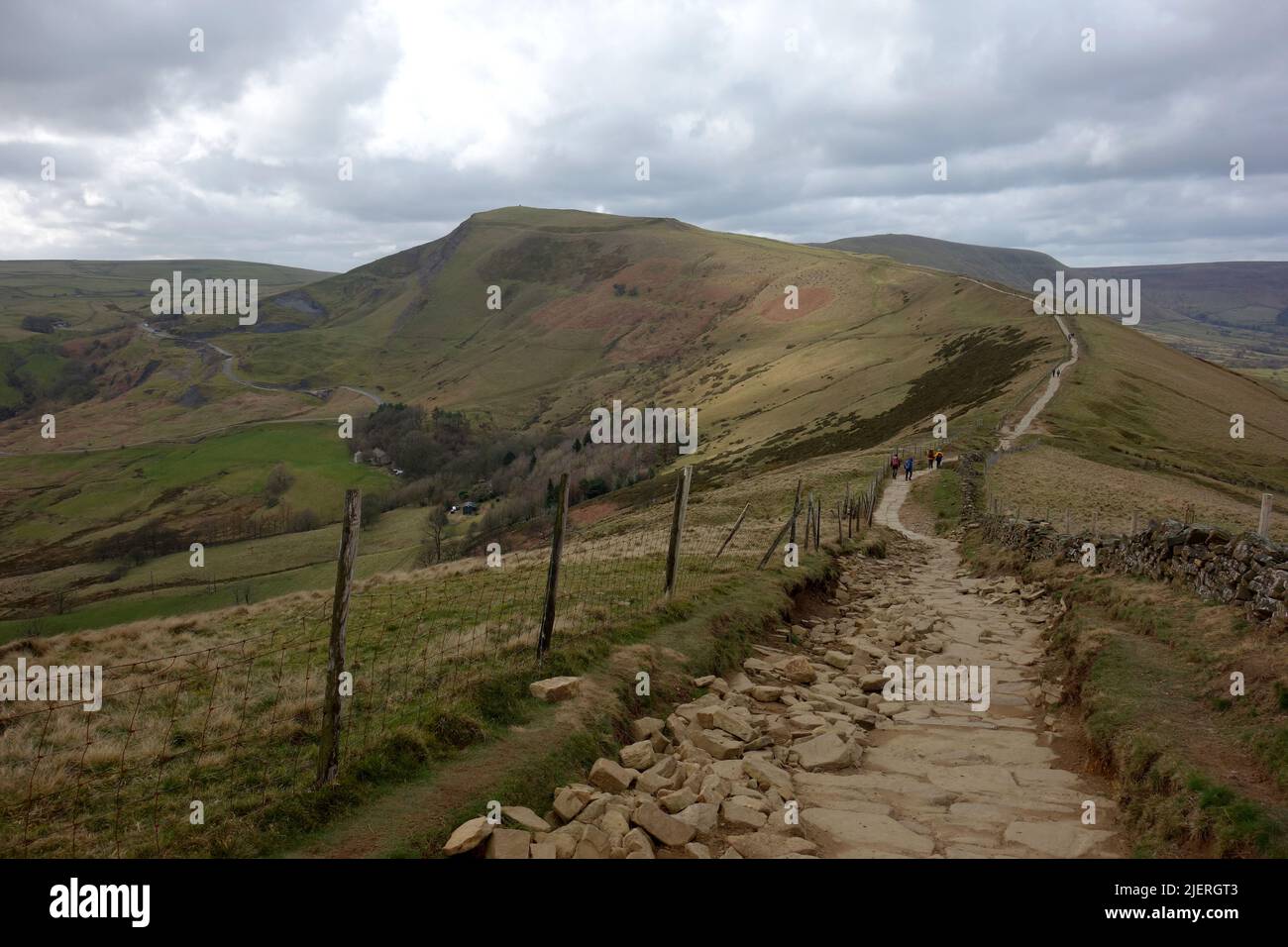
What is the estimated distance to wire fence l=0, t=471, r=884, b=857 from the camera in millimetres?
6645

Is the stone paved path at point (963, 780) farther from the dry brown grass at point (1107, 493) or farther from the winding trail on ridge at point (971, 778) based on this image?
the dry brown grass at point (1107, 493)

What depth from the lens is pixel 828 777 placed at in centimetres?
864

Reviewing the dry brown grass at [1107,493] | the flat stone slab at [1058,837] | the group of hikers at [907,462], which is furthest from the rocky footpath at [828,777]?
the group of hikers at [907,462]

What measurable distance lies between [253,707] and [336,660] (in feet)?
12.0

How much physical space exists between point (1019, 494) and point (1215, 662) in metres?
27.3

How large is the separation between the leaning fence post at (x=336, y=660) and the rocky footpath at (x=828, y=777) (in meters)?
1.52

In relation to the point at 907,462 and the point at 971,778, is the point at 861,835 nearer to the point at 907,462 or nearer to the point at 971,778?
the point at 971,778

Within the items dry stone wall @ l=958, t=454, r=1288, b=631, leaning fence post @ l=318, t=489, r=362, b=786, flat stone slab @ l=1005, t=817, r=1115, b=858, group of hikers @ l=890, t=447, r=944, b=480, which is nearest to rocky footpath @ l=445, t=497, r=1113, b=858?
flat stone slab @ l=1005, t=817, r=1115, b=858

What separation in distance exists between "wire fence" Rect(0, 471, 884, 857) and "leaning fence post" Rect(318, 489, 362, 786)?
144 millimetres

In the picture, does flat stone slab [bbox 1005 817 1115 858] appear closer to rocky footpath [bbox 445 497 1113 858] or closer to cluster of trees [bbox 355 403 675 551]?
rocky footpath [bbox 445 497 1113 858]

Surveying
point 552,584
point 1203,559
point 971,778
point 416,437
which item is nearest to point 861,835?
point 971,778

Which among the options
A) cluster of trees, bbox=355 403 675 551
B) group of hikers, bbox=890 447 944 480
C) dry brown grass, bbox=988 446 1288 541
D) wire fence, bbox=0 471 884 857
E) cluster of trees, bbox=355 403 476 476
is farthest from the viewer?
cluster of trees, bbox=355 403 476 476
